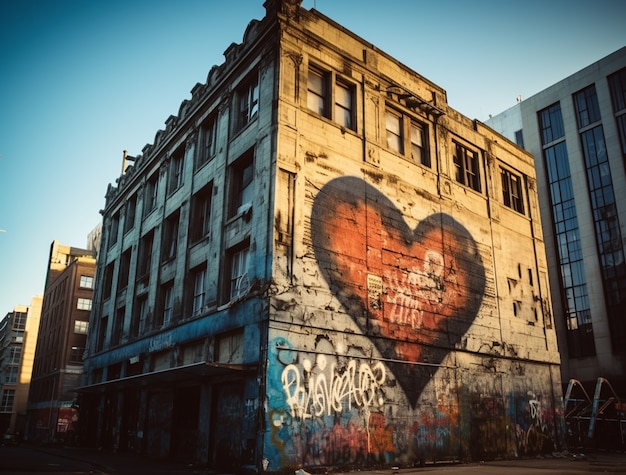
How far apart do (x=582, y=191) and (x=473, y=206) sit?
81.3ft

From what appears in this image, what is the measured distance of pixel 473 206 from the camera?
2153 cm

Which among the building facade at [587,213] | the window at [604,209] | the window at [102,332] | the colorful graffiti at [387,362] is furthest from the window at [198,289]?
the window at [604,209]

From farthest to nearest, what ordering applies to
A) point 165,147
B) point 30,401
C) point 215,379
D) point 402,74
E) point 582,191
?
point 30,401 → point 582,191 → point 165,147 → point 402,74 → point 215,379

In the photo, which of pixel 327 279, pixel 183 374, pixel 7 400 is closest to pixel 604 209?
pixel 327 279

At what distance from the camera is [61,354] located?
144ft

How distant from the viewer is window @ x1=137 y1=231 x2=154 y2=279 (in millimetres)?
24184

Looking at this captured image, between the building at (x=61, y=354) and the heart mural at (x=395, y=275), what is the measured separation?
33.2 metres

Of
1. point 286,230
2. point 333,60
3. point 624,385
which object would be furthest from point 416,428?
point 624,385

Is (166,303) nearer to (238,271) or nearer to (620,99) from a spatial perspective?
(238,271)

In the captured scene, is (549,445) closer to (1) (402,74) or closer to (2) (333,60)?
(1) (402,74)

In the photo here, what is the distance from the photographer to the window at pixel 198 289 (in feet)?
60.5

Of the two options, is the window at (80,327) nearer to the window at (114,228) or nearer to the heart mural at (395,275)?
the window at (114,228)

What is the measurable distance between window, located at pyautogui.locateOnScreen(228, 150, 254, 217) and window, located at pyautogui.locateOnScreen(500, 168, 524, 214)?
13.3 meters

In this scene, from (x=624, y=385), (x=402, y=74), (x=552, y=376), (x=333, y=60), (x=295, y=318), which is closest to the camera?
(x=295, y=318)
